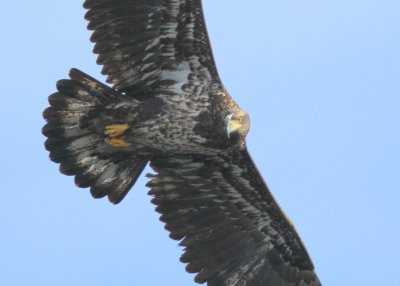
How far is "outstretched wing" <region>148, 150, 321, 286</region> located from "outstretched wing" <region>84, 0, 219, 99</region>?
1154 millimetres

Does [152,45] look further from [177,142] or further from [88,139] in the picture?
[88,139]

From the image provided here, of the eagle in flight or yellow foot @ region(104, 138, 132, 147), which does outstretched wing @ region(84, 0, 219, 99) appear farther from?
yellow foot @ region(104, 138, 132, 147)

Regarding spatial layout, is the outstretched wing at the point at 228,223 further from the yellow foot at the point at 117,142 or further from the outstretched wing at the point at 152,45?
the outstretched wing at the point at 152,45

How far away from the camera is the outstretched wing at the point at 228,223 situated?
13.6 metres

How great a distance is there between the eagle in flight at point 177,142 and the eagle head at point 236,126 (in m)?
0.01

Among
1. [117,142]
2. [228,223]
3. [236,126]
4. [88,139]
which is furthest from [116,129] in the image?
[228,223]

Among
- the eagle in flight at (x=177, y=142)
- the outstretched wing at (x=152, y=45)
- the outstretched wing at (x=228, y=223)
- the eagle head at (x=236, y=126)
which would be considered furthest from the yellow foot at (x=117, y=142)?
the eagle head at (x=236, y=126)

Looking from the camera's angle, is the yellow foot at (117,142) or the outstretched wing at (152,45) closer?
the outstretched wing at (152,45)

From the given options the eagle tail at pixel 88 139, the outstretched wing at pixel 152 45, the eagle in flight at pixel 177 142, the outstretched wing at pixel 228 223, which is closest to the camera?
the outstretched wing at pixel 152 45

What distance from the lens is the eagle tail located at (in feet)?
42.3

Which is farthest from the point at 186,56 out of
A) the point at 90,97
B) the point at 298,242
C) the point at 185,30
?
the point at 298,242

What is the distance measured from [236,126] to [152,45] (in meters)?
1.41

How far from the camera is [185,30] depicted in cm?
1258

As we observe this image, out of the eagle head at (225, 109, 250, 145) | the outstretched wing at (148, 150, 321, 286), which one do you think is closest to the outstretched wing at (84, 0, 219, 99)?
the eagle head at (225, 109, 250, 145)
